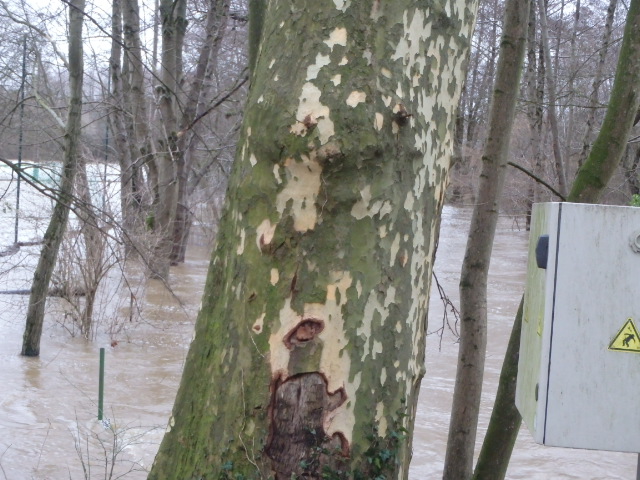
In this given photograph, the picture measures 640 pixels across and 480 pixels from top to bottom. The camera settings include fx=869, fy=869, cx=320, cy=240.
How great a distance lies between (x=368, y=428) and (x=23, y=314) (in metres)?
12.1

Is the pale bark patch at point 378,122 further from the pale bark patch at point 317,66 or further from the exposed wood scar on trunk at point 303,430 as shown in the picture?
the exposed wood scar on trunk at point 303,430

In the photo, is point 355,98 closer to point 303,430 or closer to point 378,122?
point 378,122

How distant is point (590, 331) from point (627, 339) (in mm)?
98

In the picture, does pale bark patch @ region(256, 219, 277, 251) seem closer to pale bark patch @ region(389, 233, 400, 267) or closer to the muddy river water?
pale bark patch @ region(389, 233, 400, 267)

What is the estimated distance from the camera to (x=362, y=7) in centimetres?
232

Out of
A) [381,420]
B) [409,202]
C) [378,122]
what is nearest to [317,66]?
[378,122]

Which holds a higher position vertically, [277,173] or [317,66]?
[317,66]

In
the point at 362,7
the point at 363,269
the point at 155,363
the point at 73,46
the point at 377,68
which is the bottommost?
the point at 155,363

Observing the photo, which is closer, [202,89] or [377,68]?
A: [377,68]

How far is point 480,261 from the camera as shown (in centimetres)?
509

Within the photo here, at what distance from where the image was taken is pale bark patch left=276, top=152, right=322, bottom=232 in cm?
227

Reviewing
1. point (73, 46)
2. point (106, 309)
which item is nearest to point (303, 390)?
point (73, 46)

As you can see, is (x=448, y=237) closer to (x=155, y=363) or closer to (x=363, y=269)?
(x=155, y=363)

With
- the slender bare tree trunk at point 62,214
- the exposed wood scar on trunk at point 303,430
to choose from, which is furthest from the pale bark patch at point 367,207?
the slender bare tree trunk at point 62,214
